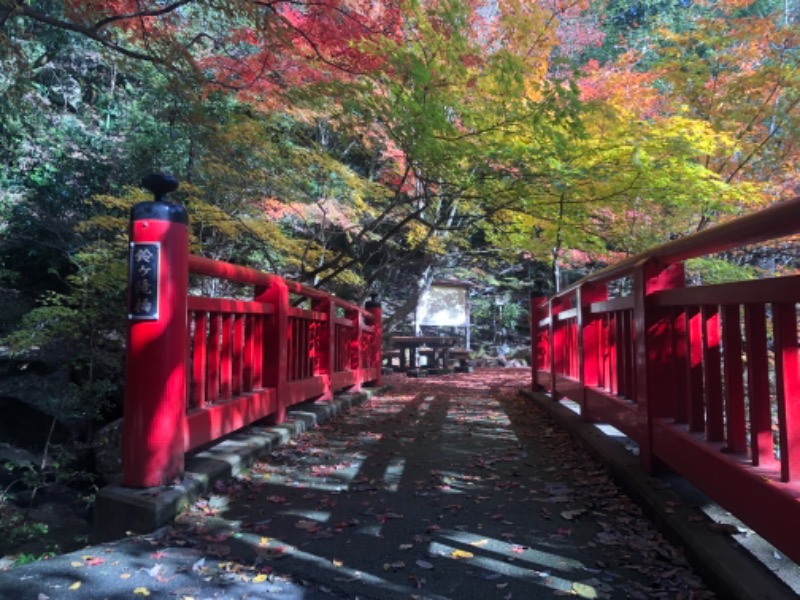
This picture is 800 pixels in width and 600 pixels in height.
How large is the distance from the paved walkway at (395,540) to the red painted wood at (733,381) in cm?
51

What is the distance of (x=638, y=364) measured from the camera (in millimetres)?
3002

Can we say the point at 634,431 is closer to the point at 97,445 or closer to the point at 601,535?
the point at 601,535

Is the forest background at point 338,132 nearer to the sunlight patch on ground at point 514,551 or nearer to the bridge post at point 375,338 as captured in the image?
the bridge post at point 375,338

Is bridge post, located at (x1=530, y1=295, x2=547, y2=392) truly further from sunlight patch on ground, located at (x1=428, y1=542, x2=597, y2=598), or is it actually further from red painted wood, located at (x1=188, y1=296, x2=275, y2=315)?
sunlight patch on ground, located at (x1=428, y1=542, x2=597, y2=598)

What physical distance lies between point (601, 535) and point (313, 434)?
2.84 meters

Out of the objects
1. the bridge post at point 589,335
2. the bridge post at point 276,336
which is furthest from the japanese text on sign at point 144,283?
the bridge post at point 589,335

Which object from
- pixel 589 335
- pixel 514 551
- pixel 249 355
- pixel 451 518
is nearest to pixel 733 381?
pixel 514 551

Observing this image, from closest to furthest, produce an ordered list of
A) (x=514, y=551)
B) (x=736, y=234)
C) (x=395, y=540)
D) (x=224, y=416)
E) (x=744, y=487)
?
(x=744, y=487) < (x=736, y=234) < (x=514, y=551) < (x=395, y=540) < (x=224, y=416)

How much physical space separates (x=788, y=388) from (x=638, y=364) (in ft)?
4.22

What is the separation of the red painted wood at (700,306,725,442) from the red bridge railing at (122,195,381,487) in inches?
94.3

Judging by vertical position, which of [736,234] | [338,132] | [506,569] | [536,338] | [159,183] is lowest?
[506,569]

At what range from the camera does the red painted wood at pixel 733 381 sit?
6.86 ft

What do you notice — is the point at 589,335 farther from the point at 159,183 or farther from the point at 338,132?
the point at 338,132

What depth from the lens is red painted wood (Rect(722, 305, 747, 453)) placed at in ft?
6.86
